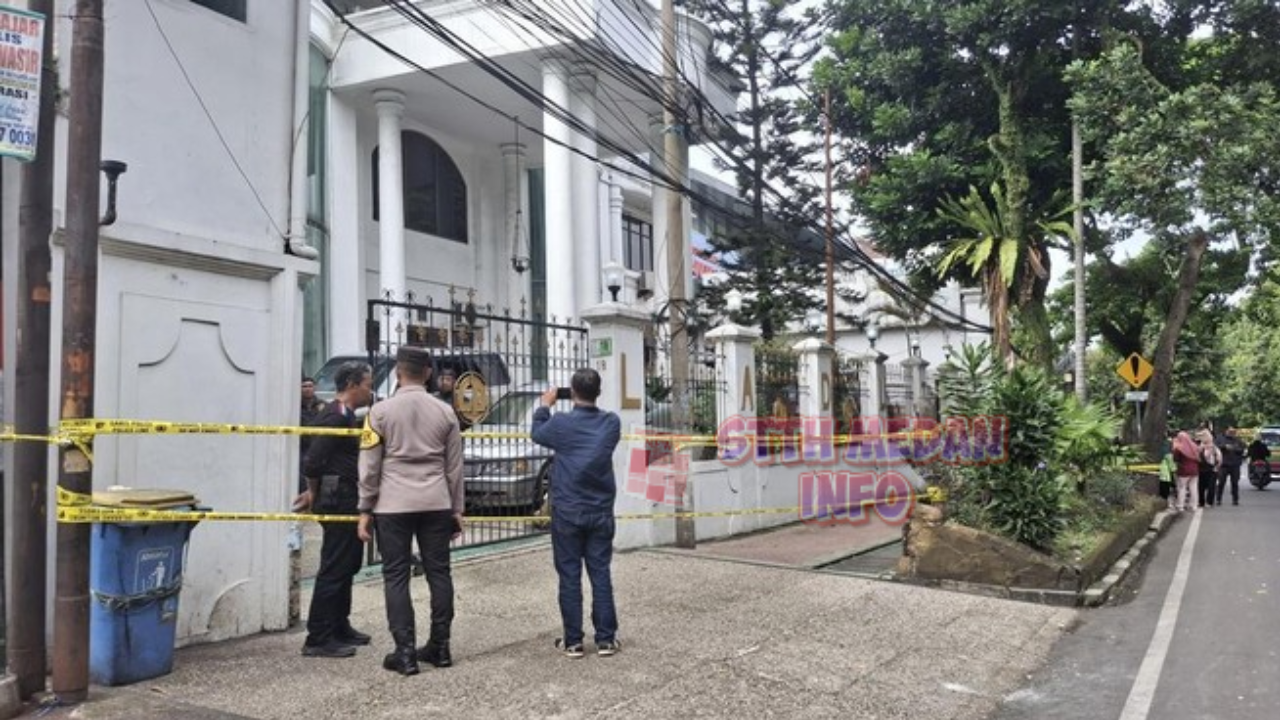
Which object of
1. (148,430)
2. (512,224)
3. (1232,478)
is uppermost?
(512,224)

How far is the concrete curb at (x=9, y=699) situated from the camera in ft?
14.5

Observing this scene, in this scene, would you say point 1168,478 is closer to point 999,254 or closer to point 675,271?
point 999,254

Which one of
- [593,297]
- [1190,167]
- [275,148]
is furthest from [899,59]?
[275,148]

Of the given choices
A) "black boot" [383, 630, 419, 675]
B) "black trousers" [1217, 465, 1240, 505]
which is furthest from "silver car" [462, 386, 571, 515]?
"black trousers" [1217, 465, 1240, 505]

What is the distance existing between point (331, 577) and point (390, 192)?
44.7ft

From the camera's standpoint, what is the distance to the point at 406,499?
5203 mm

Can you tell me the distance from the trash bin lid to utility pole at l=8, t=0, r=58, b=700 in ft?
0.88

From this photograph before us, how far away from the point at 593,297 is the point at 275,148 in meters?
11.5

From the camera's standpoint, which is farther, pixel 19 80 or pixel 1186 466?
pixel 1186 466

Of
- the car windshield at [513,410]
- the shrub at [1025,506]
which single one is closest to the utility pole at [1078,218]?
the shrub at [1025,506]

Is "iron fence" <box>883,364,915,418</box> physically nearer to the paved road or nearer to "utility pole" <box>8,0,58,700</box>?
the paved road

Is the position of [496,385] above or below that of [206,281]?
below

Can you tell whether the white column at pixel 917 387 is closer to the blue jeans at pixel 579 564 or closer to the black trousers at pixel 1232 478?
the black trousers at pixel 1232 478

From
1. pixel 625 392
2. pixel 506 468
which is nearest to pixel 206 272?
pixel 625 392
